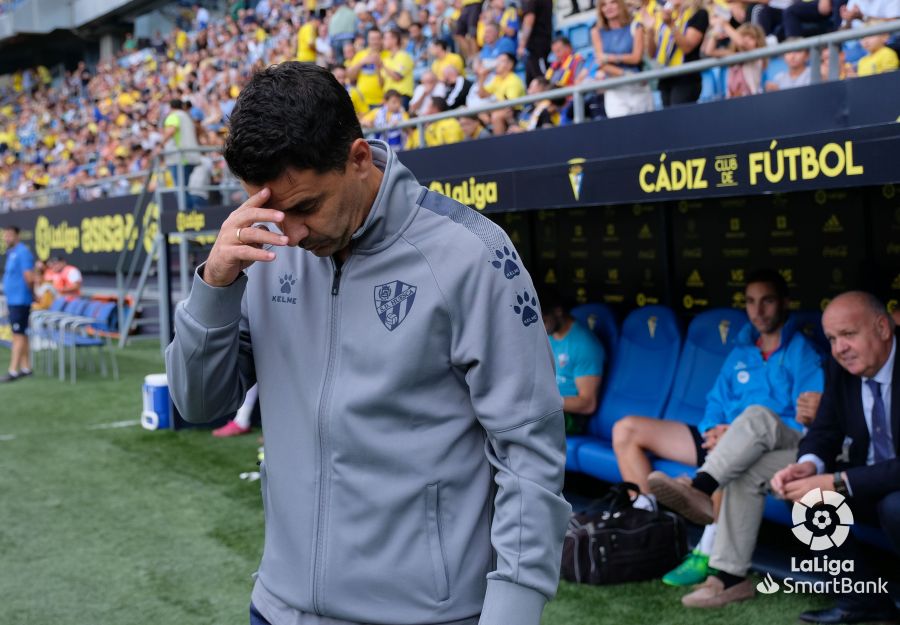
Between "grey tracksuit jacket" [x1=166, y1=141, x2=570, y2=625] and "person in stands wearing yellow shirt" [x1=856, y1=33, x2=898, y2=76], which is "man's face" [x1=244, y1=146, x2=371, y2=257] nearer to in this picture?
"grey tracksuit jacket" [x1=166, y1=141, x2=570, y2=625]

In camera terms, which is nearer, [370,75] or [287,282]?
[287,282]

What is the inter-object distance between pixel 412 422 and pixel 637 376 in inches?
187

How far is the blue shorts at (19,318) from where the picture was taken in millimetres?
11570

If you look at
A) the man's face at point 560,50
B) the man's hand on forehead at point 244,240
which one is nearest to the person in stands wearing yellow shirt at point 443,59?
the man's face at point 560,50

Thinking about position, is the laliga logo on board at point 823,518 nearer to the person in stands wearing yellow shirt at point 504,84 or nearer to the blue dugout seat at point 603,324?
the blue dugout seat at point 603,324

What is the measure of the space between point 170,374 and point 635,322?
4.95 meters

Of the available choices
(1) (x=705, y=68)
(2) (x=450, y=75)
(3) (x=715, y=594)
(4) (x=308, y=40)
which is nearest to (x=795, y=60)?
(1) (x=705, y=68)

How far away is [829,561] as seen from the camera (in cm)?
419

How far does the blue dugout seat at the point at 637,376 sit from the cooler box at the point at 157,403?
3.96m

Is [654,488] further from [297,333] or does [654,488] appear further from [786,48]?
[297,333]

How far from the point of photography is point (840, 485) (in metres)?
4.02

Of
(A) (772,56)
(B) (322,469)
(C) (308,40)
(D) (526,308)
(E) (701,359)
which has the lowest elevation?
(E) (701,359)

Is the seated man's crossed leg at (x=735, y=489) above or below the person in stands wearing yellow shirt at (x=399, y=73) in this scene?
below

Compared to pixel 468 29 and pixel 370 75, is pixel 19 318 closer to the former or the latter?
pixel 370 75
